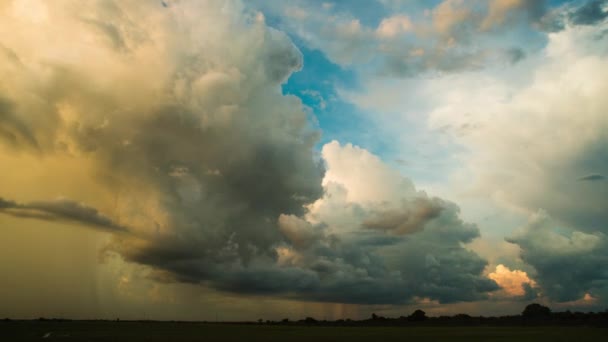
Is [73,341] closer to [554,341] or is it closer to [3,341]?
[3,341]

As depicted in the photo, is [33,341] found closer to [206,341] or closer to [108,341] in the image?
[108,341]

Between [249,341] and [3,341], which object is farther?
[249,341]

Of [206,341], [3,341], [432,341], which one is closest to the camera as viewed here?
[3,341]

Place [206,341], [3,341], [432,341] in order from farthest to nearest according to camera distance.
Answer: [432,341]
[206,341]
[3,341]

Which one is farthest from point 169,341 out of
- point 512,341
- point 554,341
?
point 554,341

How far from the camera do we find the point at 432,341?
108938mm

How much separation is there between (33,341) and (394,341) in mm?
87629

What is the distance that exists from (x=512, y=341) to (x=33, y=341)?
116 meters

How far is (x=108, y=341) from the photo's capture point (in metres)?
93.9

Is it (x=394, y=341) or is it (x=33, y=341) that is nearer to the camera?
(x=33, y=341)

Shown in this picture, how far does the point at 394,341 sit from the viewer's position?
359 ft

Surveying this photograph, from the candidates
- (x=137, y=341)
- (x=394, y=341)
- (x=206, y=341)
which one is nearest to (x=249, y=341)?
(x=206, y=341)

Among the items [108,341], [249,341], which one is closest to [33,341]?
[108,341]

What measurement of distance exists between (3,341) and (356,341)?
271 feet
